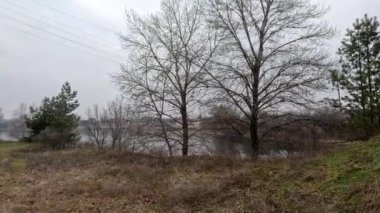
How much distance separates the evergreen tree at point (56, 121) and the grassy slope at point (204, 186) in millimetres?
17981

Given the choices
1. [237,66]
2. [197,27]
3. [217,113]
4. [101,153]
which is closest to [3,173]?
[101,153]

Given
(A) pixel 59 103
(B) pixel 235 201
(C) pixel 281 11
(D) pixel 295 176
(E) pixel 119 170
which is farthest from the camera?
(A) pixel 59 103

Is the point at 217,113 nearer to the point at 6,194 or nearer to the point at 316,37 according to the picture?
the point at 316,37

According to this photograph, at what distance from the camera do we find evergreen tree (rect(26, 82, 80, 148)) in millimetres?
35681

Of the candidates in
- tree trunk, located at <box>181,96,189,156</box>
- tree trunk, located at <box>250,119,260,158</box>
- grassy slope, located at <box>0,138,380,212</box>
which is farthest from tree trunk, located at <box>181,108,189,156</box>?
grassy slope, located at <box>0,138,380,212</box>

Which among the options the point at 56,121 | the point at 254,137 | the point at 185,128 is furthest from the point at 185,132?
the point at 56,121

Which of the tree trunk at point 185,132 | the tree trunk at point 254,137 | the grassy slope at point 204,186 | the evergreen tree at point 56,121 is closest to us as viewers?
the grassy slope at point 204,186

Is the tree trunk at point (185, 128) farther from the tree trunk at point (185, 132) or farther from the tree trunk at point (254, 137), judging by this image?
the tree trunk at point (254, 137)

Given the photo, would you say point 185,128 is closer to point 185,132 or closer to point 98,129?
point 185,132

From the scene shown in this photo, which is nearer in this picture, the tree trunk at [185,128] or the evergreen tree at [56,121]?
the tree trunk at [185,128]

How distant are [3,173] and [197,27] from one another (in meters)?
15.0

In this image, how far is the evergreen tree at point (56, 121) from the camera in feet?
117

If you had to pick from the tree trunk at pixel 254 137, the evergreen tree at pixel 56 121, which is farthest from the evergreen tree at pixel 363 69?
the evergreen tree at pixel 56 121

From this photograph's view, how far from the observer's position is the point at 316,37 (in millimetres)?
22453
